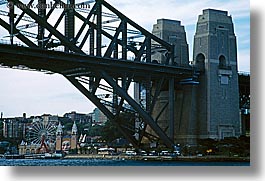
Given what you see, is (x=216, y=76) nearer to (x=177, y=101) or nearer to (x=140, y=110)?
(x=177, y=101)

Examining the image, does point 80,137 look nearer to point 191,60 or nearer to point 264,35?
point 264,35

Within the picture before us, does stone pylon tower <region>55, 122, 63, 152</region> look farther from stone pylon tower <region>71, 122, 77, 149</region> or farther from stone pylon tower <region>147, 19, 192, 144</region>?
stone pylon tower <region>147, 19, 192, 144</region>

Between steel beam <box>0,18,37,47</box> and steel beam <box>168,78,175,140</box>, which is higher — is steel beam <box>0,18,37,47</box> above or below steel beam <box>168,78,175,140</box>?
above

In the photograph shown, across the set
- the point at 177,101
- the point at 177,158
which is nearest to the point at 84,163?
the point at 177,158

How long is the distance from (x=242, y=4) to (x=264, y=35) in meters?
0.53

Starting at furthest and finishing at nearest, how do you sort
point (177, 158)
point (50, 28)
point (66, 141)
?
point (50, 28)
point (177, 158)
point (66, 141)

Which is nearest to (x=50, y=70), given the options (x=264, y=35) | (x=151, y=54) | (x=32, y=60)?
(x=32, y=60)

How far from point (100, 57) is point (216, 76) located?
193 cm

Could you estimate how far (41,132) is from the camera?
7.28 meters

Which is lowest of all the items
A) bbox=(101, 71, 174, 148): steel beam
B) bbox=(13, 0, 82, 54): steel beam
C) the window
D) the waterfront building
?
the waterfront building

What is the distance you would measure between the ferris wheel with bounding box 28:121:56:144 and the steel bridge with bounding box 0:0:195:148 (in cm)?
64

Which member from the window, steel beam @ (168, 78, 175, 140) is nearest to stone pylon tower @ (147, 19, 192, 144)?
steel beam @ (168, 78, 175, 140)

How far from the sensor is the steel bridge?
832 cm

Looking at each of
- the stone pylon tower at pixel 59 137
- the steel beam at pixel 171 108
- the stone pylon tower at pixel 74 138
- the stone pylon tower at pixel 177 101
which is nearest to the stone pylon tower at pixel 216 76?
the stone pylon tower at pixel 177 101
